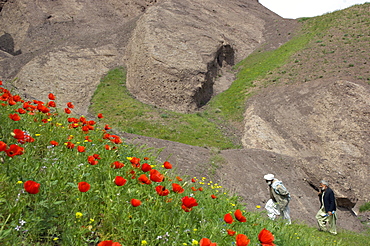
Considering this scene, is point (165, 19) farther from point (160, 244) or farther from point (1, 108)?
point (160, 244)

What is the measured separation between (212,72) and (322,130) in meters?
13.7

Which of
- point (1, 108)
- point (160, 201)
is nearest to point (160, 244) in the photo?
point (160, 201)

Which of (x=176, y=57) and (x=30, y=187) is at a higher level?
(x=30, y=187)

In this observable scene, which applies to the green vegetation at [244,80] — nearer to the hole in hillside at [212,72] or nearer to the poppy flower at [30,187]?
the hole in hillside at [212,72]

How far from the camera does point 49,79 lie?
23.6 m

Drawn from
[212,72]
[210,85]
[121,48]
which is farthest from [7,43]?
[210,85]

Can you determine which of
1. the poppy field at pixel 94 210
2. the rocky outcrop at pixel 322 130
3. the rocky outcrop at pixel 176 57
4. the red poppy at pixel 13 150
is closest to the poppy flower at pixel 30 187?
the poppy field at pixel 94 210

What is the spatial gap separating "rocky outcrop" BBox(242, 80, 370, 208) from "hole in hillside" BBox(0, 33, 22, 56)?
31.3 metres

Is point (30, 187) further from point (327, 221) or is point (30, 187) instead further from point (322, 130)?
point (322, 130)

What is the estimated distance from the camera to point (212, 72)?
1133 inches

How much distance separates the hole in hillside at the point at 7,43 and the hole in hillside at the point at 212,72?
25060 mm

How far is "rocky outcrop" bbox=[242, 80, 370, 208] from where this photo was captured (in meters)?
14.7

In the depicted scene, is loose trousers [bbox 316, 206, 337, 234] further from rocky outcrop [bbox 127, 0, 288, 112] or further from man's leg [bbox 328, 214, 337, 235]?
rocky outcrop [bbox 127, 0, 288, 112]

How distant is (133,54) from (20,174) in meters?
25.7
